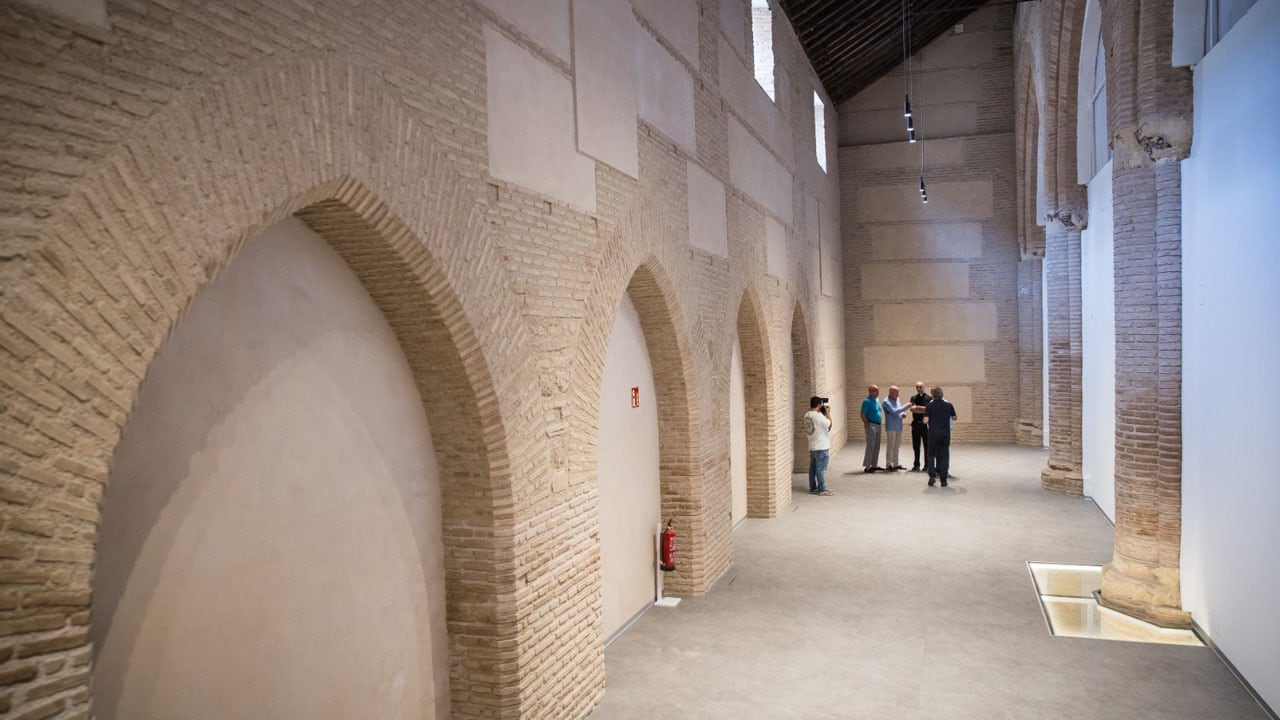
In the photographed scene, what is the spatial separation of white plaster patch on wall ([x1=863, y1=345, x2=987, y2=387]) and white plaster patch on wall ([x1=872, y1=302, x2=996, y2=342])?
213 mm

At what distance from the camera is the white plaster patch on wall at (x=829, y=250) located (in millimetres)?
16453

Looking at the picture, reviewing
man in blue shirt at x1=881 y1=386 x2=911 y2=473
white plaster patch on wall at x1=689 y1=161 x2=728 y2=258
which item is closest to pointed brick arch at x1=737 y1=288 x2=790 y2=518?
white plaster patch on wall at x1=689 y1=161 x2=728 y2=258

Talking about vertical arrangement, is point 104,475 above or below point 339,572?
above

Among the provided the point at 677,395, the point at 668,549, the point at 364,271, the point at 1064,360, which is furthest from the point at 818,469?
the point at 364,271

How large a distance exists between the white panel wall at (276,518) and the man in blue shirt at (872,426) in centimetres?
1064

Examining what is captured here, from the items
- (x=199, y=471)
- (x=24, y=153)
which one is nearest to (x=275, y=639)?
(x=199, y=471)

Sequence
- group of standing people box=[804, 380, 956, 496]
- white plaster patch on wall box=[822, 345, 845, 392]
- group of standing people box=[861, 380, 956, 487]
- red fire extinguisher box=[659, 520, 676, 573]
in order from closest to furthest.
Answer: red fire extinguisher box=[659, 520, 676, 573], group of standing people box=[804, 380, 956, 496], group of standing people box=[861, 380, 956, 487], white plaster patch on wall box=[822, 345, 845, 392]

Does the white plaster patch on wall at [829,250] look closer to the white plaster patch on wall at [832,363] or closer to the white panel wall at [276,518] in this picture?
the white plaster patch on wall at [832,363]

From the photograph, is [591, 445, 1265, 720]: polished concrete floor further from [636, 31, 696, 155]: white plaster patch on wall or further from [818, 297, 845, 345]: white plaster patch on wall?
[818, 297, 845, 345]: white plaster patch on wall

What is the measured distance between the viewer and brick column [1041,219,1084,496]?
1262cm

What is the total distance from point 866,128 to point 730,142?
413 inches

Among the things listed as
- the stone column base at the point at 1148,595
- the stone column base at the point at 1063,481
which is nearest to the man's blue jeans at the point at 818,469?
the stone column base at the point at 1063,481

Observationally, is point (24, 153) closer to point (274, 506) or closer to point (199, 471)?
point (199, 471)

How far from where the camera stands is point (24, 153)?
8.32 ft
